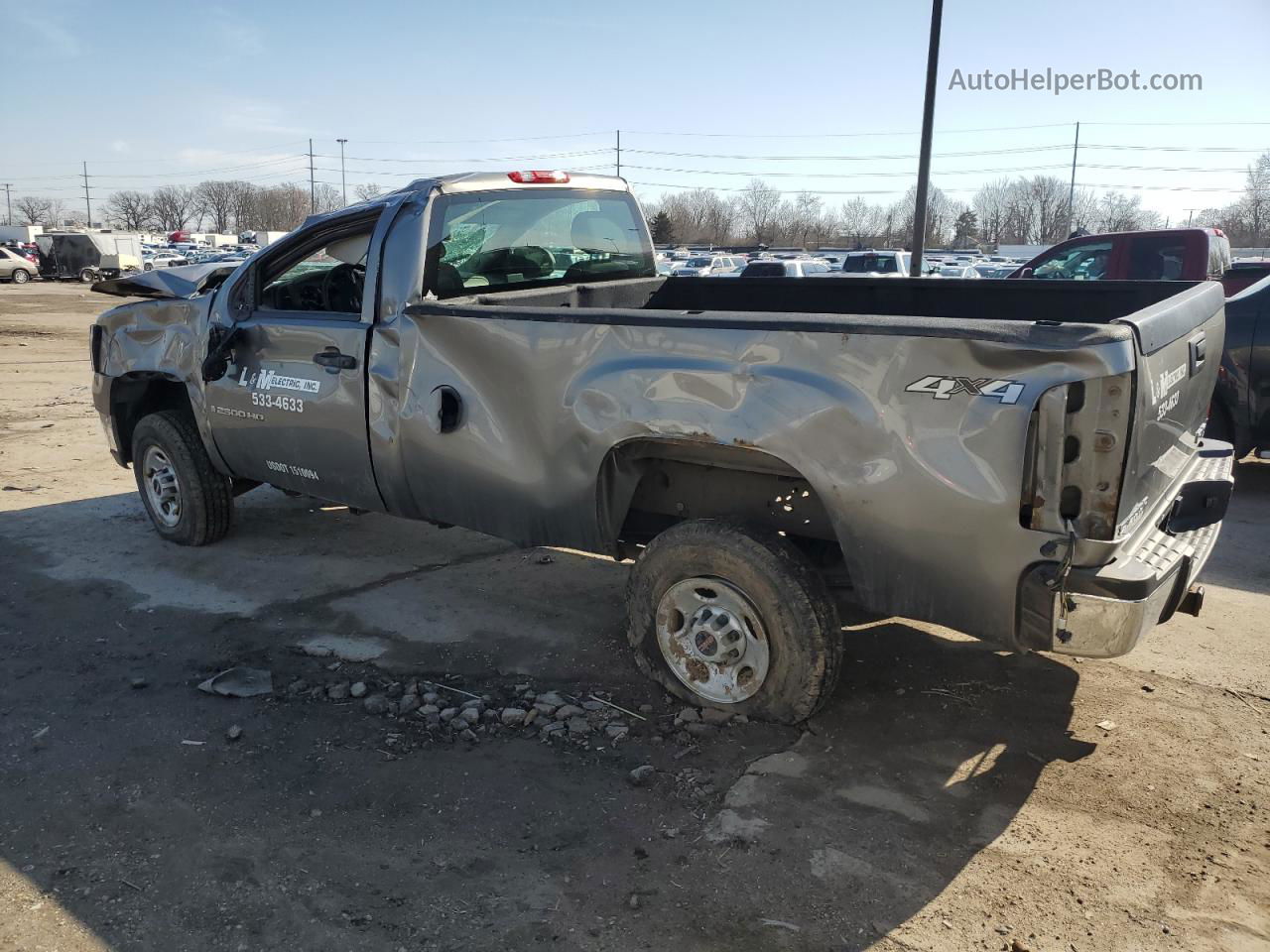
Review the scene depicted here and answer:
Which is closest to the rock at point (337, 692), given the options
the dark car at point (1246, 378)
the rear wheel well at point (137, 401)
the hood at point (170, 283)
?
the rear wheel well at point (137, 401)

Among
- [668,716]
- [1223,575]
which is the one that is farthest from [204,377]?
[1223,575]

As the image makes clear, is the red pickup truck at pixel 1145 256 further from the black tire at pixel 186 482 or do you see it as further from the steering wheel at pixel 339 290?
the black tire at pixel 186 482

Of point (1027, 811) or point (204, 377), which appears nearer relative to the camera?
point (1027, 811)

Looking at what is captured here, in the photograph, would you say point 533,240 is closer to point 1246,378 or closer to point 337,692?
point 337,692

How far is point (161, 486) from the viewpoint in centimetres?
626

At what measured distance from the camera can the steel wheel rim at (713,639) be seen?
3766 millimetres

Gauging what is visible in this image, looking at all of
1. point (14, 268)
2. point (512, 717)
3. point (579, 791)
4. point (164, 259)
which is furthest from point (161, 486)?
point (164, 259)

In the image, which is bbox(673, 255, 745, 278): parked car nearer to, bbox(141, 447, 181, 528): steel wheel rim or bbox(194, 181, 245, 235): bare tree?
bbox(141, 447, 181, 528): steel wheel rim

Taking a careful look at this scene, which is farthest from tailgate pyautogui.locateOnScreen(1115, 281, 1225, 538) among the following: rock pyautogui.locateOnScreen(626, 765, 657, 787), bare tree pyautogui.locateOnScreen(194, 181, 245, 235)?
bare tree pyautogui.locateOnScreen(194, 181, 245, 235)

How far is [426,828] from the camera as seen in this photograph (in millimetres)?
3254

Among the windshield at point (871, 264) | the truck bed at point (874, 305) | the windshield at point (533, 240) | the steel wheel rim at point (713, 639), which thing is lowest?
the steel wheel rim at point (713, 639)

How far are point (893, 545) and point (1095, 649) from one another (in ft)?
2.22

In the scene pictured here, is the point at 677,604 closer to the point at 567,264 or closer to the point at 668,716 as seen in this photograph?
the point at 668,716

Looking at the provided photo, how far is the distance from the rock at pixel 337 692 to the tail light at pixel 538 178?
2620 mm
